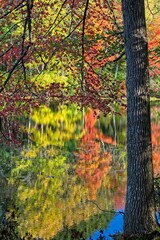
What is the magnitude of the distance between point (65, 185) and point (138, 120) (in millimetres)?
7205

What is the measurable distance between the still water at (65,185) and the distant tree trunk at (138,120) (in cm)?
119

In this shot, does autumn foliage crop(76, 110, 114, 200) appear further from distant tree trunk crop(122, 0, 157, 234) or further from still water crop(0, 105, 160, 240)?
distant tree trunk crop(122, 0, 157, 234)

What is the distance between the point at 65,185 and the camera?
498 inches

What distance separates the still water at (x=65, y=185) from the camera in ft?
30.7

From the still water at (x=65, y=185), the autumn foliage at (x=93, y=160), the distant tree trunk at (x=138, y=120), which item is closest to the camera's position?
the distant tree trunk at (x=138, y=120)

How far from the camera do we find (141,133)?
587cm

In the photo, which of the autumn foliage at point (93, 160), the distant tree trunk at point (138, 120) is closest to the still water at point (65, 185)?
the autumn foliage at point (93, 160)

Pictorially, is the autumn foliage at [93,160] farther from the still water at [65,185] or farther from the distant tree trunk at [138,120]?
the distant tree trunk at [138,120]

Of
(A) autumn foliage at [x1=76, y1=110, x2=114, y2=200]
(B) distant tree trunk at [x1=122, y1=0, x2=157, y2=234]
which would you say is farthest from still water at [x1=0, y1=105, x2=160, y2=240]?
(B) distant tree trunk at [x1=122, y1=0, x2=157, y2=234]

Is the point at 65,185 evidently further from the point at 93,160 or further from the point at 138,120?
the point at 138,120

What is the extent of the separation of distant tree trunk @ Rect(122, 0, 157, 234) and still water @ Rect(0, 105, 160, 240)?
1191 millimetres

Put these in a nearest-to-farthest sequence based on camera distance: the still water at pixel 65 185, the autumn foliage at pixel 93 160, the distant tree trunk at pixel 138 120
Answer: the distant tree trunk at pixel 138 120 < the still water at pixel 65 185 < the autumn foliage at pixel 93 160

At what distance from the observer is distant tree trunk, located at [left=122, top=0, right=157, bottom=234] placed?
5.79m

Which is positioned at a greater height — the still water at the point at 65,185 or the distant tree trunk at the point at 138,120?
the distant tree trunk at the point at 138,120
